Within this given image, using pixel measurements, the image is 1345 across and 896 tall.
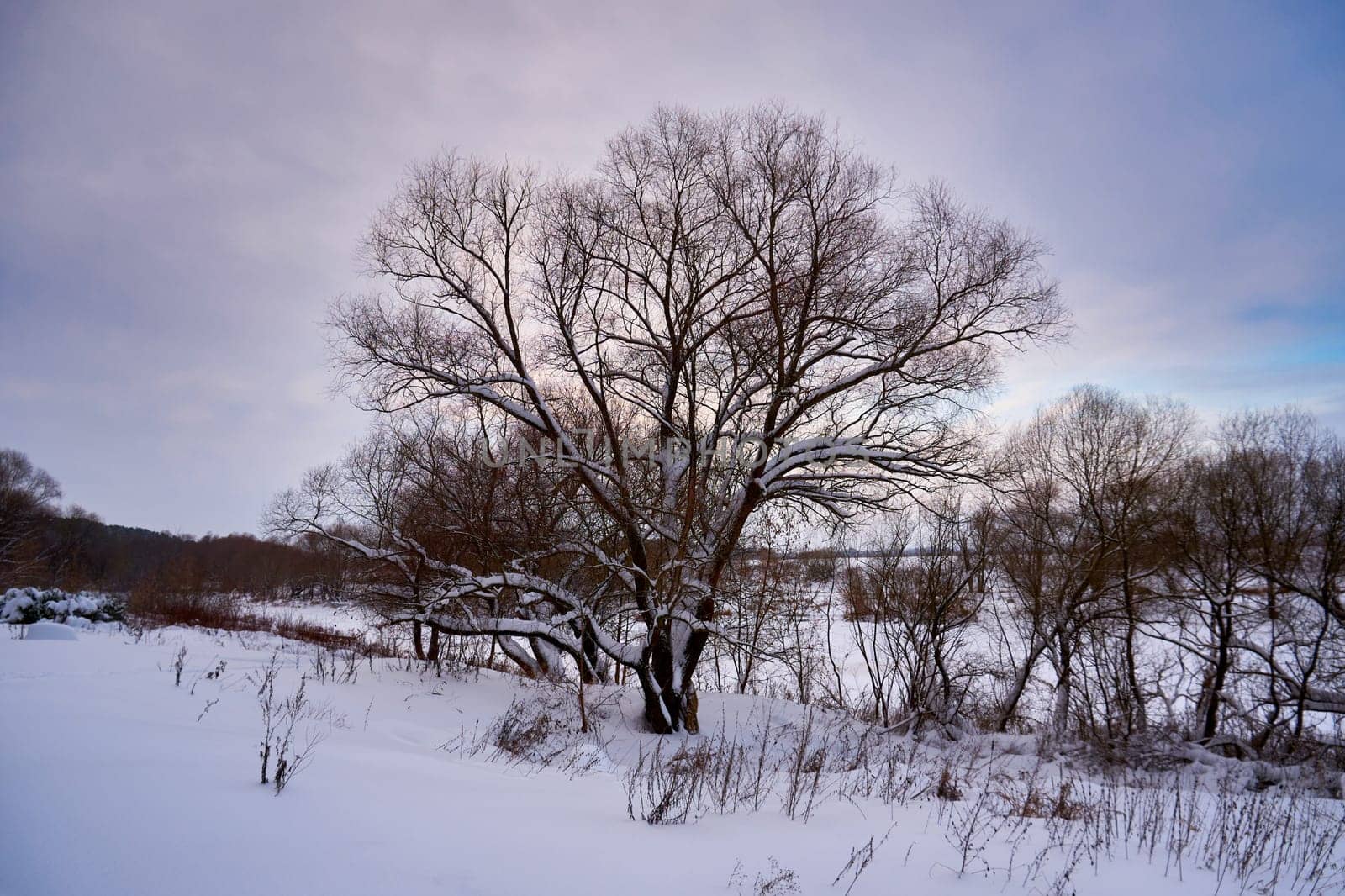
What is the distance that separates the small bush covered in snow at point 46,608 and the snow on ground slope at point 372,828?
491 inches

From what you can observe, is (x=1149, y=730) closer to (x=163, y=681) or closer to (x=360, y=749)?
(x=360, y=749)

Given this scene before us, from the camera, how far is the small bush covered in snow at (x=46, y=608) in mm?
15531

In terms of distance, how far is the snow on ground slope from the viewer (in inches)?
107

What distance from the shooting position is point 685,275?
12.8 meters

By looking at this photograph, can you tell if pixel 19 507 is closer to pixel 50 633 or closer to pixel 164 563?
pixel 50 633

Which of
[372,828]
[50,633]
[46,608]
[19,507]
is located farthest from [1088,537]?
[19,507]

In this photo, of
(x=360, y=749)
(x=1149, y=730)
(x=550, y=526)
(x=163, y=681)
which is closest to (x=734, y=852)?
(x=360, y=749)

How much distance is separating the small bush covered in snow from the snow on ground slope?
1248 centimetres

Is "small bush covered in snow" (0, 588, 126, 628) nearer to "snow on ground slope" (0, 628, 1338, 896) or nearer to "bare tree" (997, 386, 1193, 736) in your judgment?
"snow on ground slope" (0, 628, 1338, 896)

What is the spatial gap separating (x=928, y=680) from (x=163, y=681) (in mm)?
15592

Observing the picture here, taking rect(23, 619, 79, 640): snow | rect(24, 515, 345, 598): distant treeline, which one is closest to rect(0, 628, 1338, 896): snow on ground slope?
rect(23, 619, 79, 640): snow

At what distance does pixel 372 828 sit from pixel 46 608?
1863cm

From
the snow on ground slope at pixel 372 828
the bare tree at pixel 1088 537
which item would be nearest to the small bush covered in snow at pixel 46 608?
the snow on ground slope at pixel 372 828

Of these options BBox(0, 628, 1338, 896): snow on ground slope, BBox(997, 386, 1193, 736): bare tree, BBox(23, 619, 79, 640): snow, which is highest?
BBox(997, 386, 1193, 736): bare tree
